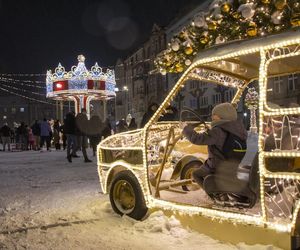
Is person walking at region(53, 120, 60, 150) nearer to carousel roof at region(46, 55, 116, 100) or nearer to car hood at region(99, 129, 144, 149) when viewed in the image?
carousel roof at region(46, 55, 116, 100)

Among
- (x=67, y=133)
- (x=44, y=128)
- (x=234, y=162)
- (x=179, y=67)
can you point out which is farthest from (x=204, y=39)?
(x=44, y=128)

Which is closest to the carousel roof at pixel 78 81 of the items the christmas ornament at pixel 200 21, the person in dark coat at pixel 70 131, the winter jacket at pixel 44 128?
the winter jacket at pixel 44 128

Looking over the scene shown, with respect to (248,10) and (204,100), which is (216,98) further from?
(248,10)

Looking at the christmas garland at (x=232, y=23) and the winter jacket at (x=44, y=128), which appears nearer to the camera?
the christmas garland at (x=232, y=23)

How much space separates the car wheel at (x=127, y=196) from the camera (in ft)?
19.1

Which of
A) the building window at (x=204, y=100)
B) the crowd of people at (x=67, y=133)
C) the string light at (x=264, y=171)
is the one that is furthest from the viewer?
the building window at (x=204, y=100)

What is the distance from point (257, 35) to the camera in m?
4.74

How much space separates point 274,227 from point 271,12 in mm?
2071

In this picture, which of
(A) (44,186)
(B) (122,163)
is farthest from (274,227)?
(A) (44,186)

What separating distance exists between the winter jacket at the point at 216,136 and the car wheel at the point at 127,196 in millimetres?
1157

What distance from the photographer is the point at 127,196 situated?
6191mm

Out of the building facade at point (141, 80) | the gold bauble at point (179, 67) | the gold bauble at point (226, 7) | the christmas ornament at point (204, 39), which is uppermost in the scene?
the building facade at point (141, 80)

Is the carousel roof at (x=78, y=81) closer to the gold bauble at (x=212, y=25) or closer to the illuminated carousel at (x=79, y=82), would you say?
the illuminated carousel at (x=79, y=82)

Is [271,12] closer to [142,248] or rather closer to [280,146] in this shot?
[280,146]
